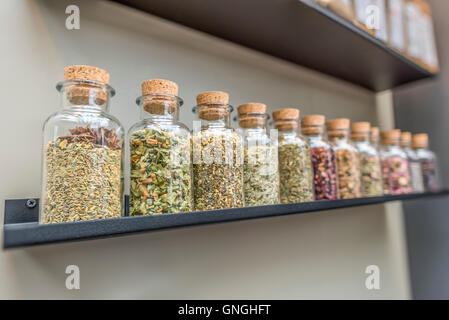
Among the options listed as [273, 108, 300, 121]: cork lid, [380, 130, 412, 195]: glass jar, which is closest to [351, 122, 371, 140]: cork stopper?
[380, 130, 412, 195]: glass jar

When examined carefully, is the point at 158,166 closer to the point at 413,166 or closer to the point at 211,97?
the point at 211,97

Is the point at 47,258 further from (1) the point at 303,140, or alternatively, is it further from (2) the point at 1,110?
(1) the point at 303,140

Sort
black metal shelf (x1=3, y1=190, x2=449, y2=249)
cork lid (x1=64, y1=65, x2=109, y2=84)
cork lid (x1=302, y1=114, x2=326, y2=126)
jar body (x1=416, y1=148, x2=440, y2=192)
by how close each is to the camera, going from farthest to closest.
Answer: jar body (x1=416, y1=148, x2=440, y2=192), cork lid (x1=302, y1=114, x2=326, y2=126), cork lid (x1=64, y1=65, x2=109, y2=84), black metal shelf (x1=3, y1=190, x2=449, y2=249)

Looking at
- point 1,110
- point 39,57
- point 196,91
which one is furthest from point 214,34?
point 1,110

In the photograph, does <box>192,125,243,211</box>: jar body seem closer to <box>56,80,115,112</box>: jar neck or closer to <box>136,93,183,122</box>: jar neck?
<box>136,93,183,122</box>: jar neck

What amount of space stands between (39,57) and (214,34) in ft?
1.54

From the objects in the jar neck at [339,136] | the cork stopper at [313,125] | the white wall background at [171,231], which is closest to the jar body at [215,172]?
the white wall background at [171,231]

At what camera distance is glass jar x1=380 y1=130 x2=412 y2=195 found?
3.52ft

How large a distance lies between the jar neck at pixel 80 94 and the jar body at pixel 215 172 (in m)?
0.20

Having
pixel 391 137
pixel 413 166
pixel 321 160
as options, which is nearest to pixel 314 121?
pixel 321 160

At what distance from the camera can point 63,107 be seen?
56cm

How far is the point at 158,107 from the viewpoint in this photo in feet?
2.02

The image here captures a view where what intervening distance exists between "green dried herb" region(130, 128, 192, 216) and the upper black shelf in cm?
39

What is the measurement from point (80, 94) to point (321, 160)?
603mm
